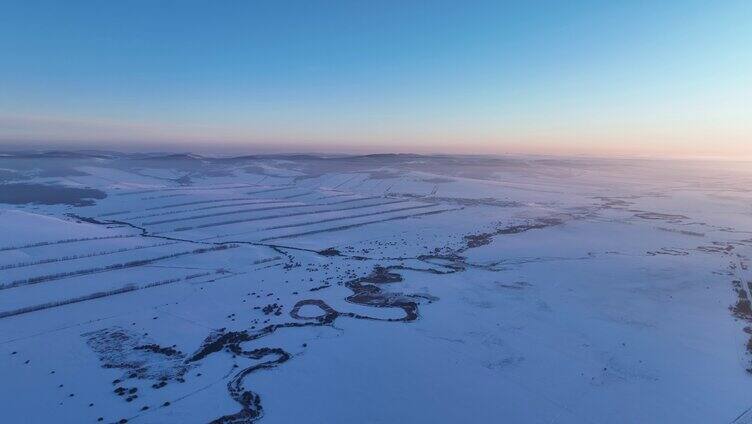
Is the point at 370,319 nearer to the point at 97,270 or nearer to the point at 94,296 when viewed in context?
the point at 94,296

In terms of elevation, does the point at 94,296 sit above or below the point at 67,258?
below

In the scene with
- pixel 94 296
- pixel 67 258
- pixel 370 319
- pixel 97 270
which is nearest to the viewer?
pixel 370 319

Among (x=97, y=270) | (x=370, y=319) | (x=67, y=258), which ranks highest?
(x=67, y=258)

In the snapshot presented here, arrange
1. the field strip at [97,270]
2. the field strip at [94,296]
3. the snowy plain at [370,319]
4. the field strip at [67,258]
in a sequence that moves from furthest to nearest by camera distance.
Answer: the field strip at [67,258], the field strip at [97,270], the field strip at [94,296], the snowy plain at [370,319]

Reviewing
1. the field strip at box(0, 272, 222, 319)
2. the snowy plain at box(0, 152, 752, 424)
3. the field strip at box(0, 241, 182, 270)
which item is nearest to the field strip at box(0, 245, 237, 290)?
the snowy plain at box(0, 152, 752, 424)

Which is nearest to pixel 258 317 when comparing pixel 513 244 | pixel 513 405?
pixel 513 405

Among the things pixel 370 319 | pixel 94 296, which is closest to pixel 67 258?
pixel 94 296

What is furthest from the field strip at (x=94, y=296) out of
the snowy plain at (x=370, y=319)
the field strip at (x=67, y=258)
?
the field strip at (x=67, y=258)

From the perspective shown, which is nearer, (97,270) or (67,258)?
(97,270)

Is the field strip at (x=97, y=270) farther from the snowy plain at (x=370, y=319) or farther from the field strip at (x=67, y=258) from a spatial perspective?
the field strip at (x=67, y=258)

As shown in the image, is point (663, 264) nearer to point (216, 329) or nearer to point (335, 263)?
point (335, 263)

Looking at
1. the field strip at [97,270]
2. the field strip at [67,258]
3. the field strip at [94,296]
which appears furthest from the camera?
the field strip at [67,258]
